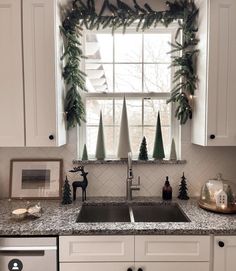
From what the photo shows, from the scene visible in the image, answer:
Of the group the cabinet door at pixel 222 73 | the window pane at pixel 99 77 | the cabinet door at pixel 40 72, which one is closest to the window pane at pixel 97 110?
the window pane at pixel 99 77

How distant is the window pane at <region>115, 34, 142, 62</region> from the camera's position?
2145 mm

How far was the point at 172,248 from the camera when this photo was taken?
1.49 metres

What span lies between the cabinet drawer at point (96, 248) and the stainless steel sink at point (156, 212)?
1.30 feet

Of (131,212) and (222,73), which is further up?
(222,73)

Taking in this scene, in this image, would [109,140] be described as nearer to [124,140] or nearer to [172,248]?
[124,140]

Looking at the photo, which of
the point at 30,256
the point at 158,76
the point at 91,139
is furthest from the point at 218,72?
the point at 30,256

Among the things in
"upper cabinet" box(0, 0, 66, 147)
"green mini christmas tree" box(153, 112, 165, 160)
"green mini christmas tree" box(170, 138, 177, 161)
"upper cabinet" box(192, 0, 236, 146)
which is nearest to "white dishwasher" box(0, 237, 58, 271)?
"upper cabinet" box(0, 0, 66, 147)

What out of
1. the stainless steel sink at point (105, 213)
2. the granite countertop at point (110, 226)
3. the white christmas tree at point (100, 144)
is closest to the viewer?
the granite countertop at point (110, 226)

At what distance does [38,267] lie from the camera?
1.48 m

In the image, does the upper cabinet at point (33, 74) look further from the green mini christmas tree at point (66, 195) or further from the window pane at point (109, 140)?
the window pane at point (109, 140)

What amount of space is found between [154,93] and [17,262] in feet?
5.27

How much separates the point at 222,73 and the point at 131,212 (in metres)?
1.20

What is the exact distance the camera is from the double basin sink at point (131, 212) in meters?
1.88

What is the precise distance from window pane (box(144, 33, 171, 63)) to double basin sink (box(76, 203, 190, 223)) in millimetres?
1237
